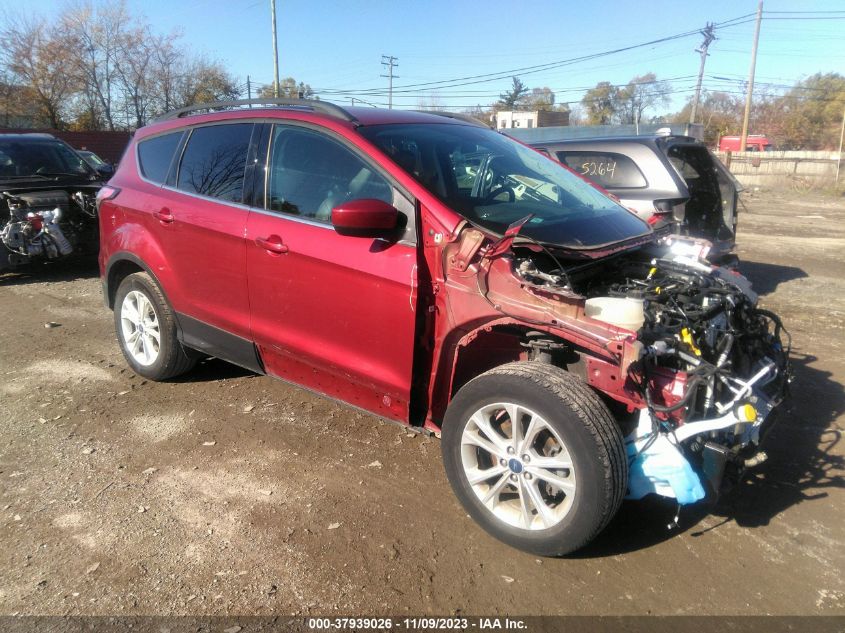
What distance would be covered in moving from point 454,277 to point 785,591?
75.4 inches

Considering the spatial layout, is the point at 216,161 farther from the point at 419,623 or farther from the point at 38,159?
the point at 38,159

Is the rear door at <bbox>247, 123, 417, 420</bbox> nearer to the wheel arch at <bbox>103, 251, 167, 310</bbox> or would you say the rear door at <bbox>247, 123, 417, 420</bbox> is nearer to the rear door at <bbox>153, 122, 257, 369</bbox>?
the rear door at <bbox>153, 122, 257, 369</bbox>

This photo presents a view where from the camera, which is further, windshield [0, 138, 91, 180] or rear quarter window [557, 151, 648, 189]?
windshield [0, 138, 91, 180]

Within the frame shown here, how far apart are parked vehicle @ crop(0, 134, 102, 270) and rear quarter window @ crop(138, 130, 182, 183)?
3807mm

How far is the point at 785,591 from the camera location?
8.74 ft

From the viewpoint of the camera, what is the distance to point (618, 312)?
2666mm

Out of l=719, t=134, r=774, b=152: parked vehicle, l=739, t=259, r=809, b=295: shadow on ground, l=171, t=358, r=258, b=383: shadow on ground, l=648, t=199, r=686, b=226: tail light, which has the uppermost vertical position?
l=719, t=134, r=774, b=152: parked vehicle

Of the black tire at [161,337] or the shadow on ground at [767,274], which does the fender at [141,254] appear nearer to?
the black tire at [161,337]

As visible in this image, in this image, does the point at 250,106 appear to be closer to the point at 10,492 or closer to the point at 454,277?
the point at 454,277

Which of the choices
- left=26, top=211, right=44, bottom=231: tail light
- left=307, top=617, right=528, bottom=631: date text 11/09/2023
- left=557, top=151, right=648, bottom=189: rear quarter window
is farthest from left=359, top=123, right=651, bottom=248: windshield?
left=26, top=211, right=44, bottom=231: tail light

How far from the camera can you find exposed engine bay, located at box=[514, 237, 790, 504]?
2.64 metres

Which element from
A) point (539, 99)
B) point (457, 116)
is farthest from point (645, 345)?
point (539, 99)

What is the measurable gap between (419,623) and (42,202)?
24.5ft

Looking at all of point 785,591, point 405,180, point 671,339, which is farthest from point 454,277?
point 785,591
